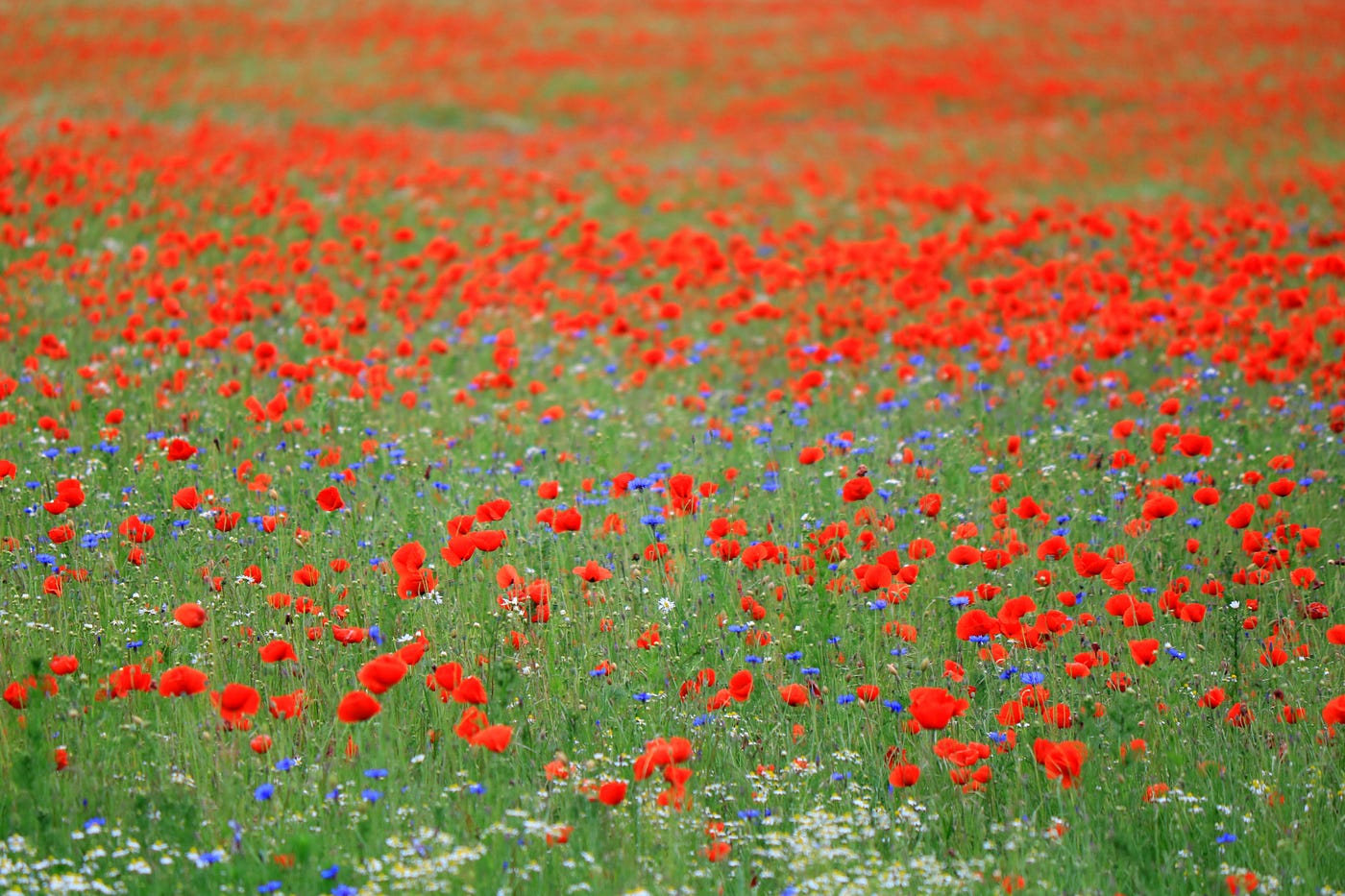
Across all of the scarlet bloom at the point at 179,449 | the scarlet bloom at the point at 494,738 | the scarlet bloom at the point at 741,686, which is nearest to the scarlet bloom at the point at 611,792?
the scarlet bloom at the point at 494,738

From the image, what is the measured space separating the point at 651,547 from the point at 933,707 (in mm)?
1704

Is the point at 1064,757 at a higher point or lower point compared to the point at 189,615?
lower

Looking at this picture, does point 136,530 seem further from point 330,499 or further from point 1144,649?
point 1144,649

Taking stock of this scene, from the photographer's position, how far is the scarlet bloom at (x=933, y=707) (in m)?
3.04

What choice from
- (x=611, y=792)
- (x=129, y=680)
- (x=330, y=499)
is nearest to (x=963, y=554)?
(x=611, y=792)

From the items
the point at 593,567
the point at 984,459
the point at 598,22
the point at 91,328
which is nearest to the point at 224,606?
the point at 593,567

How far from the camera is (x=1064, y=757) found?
3047 millimetres

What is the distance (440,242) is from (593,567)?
19.5ft

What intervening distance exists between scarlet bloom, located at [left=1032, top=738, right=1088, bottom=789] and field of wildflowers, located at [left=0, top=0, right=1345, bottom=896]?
20mm

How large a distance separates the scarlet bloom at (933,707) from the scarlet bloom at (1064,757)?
0.25 m

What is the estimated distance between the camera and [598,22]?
28.8 metres

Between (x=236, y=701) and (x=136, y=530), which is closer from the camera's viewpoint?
(x=236, y=701)

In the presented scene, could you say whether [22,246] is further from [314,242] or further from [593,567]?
[593,567]

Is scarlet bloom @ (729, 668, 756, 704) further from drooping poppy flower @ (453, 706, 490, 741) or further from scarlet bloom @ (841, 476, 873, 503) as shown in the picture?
scarlet bloom @ (841, 476, 873, 503)
